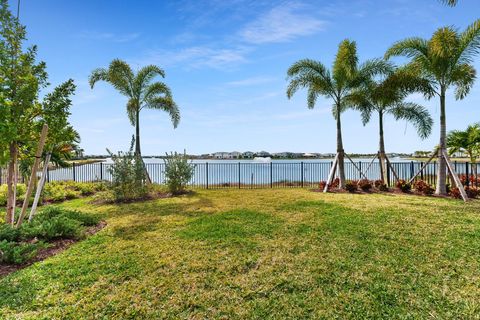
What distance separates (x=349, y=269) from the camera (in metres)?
3.61

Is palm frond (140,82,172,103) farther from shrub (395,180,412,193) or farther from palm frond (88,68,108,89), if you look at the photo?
shrub (395,180,412,193)

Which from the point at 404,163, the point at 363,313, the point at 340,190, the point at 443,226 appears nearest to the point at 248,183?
the point at 340,190

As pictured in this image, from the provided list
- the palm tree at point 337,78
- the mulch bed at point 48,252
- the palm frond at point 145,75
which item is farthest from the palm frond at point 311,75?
the mulch bed at point 48,252

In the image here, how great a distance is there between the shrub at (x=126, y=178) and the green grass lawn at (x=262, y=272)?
12.2 ft

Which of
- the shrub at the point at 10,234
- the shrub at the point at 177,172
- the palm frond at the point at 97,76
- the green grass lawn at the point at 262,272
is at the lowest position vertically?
the green grass lawn at the point at 262,272

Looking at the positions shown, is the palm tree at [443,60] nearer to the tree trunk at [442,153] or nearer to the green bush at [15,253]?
the tree trunk at [442,153]

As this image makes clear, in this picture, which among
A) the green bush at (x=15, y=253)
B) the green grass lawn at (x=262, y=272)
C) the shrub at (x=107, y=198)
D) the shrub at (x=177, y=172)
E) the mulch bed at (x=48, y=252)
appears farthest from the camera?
the shrub at (x=177, y=172)

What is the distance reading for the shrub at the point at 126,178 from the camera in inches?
376

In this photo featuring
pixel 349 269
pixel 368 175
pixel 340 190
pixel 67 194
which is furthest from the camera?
pixel 368 175

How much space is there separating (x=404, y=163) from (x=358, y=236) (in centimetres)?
1108

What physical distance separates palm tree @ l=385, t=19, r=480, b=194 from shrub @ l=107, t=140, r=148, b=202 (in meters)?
11.2

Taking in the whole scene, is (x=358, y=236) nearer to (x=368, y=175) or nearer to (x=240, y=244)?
(x=240, y=244)

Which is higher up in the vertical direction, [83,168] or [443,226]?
[83,168]

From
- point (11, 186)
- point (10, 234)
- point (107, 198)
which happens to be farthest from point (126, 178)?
point (10, 234)
